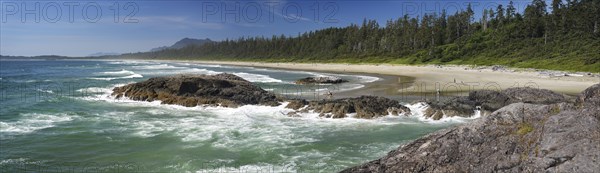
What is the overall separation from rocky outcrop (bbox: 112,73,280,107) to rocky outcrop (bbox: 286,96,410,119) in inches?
149

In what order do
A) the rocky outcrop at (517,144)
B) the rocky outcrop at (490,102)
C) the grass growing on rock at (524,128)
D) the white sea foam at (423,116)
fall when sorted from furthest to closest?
the rocky outcrop at (490,102) < the white sea foam at (423,116) < the grass growing on rock at (524,128) < the rocky outcrop at (517,144)

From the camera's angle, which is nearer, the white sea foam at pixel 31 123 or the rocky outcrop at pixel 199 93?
the white sea foam at pixel 31 123

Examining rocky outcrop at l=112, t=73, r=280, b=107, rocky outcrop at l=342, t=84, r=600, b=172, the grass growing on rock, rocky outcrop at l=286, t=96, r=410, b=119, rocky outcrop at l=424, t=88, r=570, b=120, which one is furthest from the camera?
rocky outcrop at l=112, t=73, r=280, b=107

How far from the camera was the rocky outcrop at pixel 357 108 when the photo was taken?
22.8 metres

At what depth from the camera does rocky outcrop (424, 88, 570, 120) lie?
22.2 m

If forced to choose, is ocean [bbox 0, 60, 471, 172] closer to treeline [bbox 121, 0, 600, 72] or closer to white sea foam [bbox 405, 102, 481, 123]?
white sea foam [bbox 405, 102, 481, 123]

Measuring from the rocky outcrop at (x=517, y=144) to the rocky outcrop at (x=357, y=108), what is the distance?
15453 millimetres

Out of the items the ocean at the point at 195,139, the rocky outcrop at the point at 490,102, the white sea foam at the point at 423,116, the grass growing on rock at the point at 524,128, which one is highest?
the grass growing on rock at the point at 524,128

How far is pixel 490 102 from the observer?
23.5 m

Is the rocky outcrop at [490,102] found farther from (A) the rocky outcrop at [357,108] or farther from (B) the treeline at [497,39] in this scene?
(B) the treeline at [497,39]

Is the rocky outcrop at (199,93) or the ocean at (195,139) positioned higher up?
the rocky outcrop at (199,93)

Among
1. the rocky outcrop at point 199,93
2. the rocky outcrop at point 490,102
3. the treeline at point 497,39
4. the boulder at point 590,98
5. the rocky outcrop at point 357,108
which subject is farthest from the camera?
the treeline at point 497,39

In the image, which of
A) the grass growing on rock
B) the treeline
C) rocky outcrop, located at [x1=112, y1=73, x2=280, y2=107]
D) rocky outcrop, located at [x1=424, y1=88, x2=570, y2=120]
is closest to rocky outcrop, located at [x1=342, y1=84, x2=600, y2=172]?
the grass growing on rock

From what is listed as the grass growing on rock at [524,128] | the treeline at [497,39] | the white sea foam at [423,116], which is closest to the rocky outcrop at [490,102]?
the white sea foam at [423,116]
